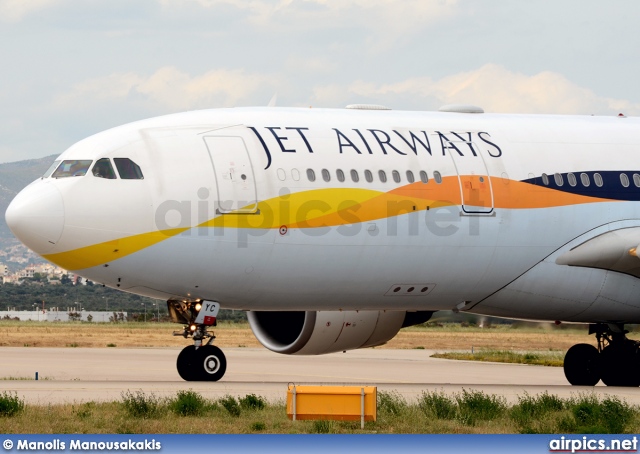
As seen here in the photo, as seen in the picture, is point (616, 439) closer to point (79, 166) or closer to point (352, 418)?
point (352, 418)

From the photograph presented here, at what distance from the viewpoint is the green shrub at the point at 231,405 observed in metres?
19.1

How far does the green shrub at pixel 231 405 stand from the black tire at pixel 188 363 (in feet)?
13.1

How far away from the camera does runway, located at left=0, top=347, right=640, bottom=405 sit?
23688 mm

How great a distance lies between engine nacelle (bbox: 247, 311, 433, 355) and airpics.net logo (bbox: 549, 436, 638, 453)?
11.0 metres

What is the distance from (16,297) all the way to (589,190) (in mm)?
158239

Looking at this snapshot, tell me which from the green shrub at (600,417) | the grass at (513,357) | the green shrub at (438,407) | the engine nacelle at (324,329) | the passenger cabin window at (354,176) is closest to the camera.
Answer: the green shrub at (600,417)

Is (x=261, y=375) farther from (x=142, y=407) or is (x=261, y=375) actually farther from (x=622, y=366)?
(x=142, y=407)

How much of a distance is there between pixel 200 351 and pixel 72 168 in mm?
4189

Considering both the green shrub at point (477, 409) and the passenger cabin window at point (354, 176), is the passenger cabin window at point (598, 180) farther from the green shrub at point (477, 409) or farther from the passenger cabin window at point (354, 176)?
the green shrub at point (477, 409)

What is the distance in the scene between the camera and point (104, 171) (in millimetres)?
23078

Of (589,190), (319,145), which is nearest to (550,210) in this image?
(589,190)

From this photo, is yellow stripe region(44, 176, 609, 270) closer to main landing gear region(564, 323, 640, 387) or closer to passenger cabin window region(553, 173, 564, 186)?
passenger cabin window region(553, 173, 564, 186)

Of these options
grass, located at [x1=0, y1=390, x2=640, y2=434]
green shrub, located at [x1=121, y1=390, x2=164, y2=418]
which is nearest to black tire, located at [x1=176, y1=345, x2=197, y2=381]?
grass, located at [x1=0, y1=390, x2=640, y2=434]

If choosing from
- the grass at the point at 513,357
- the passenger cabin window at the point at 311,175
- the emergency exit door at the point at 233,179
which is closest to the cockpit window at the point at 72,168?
the emergency exit door at the point at 233,179
